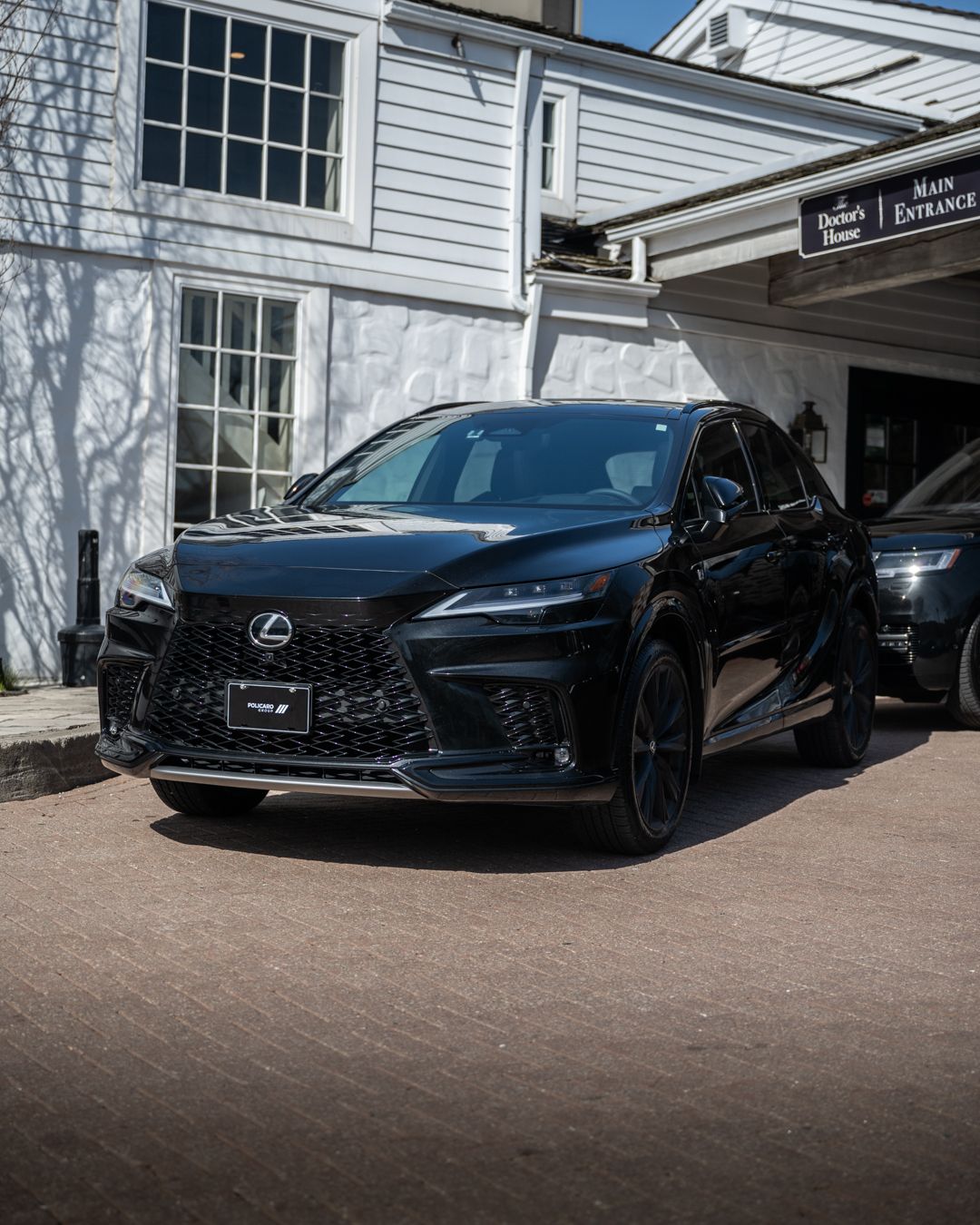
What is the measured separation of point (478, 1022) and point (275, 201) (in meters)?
9.74

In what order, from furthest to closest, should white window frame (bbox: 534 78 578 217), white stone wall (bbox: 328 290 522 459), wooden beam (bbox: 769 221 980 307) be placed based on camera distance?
white window frame (bbox: 534 78 578 217) → white stone wall (bbox: 328 290 522 459) → wooden beam (bbox: 769 221 980 307)

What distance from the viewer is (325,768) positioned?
5363 millimetres

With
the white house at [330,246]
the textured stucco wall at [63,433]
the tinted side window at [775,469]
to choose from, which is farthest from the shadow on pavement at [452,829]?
the white house at [330,246]

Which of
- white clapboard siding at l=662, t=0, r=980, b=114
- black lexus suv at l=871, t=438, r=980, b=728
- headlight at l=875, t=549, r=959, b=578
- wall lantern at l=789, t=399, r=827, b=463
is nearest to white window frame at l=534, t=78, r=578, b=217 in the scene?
wall lantern at l=789, t=399, r=827, b=463

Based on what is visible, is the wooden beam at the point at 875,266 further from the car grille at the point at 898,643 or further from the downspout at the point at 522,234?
the car grille at the point at 898,643

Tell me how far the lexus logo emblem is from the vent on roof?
1932 centimetres

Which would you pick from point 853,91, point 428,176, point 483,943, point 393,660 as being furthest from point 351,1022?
point 853,91

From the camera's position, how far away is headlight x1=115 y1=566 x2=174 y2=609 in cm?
575

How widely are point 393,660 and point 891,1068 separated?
2201 millimetres

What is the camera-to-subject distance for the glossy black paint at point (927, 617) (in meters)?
9.46

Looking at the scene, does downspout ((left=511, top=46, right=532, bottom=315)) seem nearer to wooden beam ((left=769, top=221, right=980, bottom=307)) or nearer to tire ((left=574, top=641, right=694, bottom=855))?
wooden beam ((left=769, top=221, right=980, bottom=307))

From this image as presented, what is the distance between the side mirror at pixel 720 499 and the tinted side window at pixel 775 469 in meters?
0.82

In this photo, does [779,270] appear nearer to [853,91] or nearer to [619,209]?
[619,209]

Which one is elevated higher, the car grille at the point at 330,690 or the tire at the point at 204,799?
the car grille at the point at 330,690
